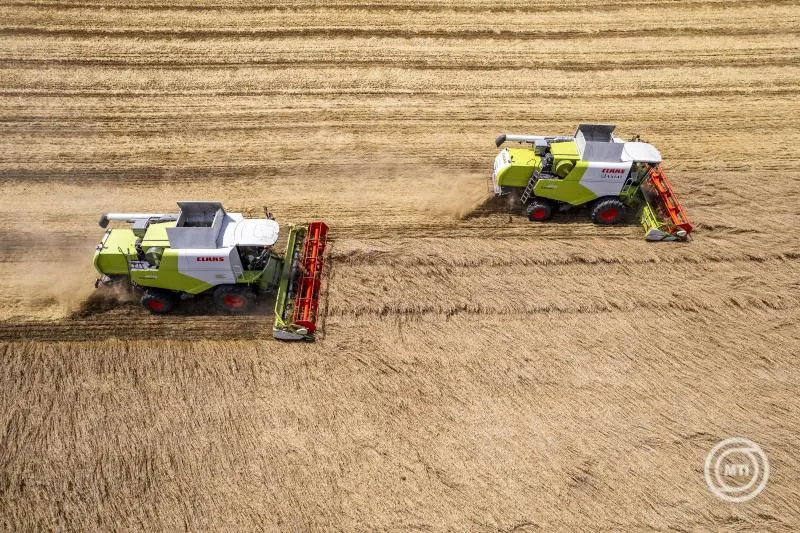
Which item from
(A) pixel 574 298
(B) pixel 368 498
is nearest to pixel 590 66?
(A) pixel 574 298

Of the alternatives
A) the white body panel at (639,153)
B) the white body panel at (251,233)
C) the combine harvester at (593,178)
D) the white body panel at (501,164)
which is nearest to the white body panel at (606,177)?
the combine harvester at (593,178)

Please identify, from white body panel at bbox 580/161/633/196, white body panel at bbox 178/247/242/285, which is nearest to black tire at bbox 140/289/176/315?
white body panel at bbox 178/247/242/285

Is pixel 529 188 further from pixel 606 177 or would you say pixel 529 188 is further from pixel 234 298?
pixel 234 298

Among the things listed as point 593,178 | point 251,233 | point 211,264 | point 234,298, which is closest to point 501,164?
point 593,178

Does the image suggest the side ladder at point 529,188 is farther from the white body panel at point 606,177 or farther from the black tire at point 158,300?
the black tire at point 158,300

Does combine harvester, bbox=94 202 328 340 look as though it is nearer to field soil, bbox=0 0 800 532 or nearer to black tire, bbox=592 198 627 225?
field soil, bbox=0 0 800 532

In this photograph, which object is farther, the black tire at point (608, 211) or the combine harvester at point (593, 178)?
the black tire at point (608, 211)
